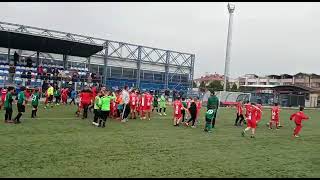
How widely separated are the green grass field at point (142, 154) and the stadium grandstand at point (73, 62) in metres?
17.9

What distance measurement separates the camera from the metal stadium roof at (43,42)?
34.7 metres

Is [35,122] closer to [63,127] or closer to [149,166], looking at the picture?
[63,127]

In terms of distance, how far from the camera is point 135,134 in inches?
693

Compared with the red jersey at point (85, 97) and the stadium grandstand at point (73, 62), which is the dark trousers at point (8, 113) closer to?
the red jersey at point (85, 97)

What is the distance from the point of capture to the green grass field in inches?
391

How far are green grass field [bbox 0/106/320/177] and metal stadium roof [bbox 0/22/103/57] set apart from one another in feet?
57.4

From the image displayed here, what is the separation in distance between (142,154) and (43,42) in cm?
2706

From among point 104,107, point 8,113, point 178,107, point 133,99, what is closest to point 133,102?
point 133,99

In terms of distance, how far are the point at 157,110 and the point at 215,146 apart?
1860 cm

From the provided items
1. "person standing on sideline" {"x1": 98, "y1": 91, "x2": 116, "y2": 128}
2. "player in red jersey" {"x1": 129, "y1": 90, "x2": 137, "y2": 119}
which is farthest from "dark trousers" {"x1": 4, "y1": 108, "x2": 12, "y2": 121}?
"player in red jersey" {"x1": 129, "y1": 90, "x2": 137, "y2": 119}

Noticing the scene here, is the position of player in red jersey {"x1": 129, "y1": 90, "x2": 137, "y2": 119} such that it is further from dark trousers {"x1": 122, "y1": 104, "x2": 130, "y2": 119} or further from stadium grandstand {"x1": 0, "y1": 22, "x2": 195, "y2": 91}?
stadium grandstand {"x1": 0, "y1": 22, "x2": 195, "y2": 91}

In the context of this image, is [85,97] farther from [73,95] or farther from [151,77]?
[151,77]

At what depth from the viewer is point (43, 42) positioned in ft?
121

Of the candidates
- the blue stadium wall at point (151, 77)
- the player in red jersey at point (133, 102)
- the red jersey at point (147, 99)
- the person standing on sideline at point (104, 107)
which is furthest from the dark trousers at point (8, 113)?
the blue stadium wall at point (151, 77)
